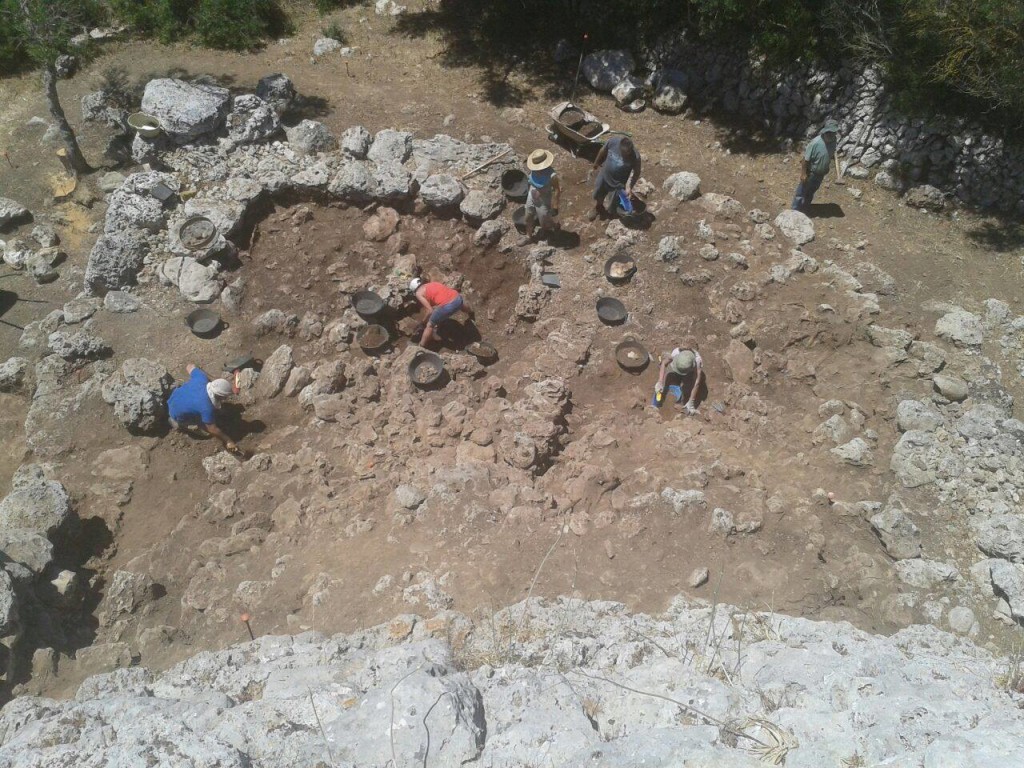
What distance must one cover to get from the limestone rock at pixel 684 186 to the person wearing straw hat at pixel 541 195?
1807 mm

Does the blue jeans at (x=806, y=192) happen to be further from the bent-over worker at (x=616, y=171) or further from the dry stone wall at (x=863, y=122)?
the bent-over worker at (x=616, y=171)

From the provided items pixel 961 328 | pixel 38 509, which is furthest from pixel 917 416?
pixel 38 509

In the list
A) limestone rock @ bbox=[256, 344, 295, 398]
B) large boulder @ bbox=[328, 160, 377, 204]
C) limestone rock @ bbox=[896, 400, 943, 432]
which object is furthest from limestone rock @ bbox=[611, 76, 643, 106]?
limestone rock @ bbox=[256, 344, 295, 398]

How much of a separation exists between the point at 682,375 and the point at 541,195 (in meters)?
3.01

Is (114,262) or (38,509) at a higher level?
(114,262)

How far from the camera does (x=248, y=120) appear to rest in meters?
9.88

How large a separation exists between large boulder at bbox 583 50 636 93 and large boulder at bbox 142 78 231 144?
596 centimetres

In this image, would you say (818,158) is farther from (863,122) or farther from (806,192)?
(863,122)

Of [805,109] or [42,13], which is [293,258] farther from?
[805,109]

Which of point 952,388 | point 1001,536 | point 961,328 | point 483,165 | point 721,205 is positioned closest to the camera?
point 1001,536

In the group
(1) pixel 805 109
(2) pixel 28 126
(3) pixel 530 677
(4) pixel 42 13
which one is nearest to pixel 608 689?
(3) pixel 530 677

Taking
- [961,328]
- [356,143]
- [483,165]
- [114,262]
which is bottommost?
[114,262]

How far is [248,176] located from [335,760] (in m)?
8.10

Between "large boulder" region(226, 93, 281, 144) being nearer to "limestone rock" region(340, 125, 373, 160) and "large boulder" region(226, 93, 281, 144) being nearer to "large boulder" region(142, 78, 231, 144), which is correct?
"large boulder" region(142, 78, 231, 144)
